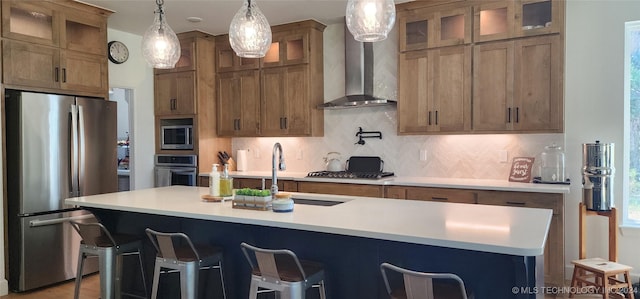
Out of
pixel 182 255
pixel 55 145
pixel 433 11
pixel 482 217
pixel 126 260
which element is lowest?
pixel 126 260

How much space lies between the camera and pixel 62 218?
3988mm

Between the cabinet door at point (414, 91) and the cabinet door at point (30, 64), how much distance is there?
3.25m

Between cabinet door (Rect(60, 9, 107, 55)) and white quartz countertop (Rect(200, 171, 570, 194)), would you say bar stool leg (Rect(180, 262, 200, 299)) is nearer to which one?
white quartz countertop (Rect(200, 171, 570, 194))

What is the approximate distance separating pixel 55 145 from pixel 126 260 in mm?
1397

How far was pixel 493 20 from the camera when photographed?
156 inches

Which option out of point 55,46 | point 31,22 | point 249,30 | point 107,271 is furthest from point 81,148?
point 249,30

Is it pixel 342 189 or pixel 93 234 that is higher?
pixel 342 189

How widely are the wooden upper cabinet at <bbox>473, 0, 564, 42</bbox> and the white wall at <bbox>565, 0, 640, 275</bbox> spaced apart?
12.4 inches

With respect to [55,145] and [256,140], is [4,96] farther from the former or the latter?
[256,140]

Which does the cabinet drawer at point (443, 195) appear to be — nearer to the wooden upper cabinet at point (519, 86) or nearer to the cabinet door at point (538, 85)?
the wooden upper cabinet at point (519, 86)

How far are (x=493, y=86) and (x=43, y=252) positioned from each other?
4.23 m

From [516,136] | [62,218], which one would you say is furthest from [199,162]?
[516,136]

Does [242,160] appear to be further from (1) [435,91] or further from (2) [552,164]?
(2) [552,164]

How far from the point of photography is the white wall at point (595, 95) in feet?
12.3
